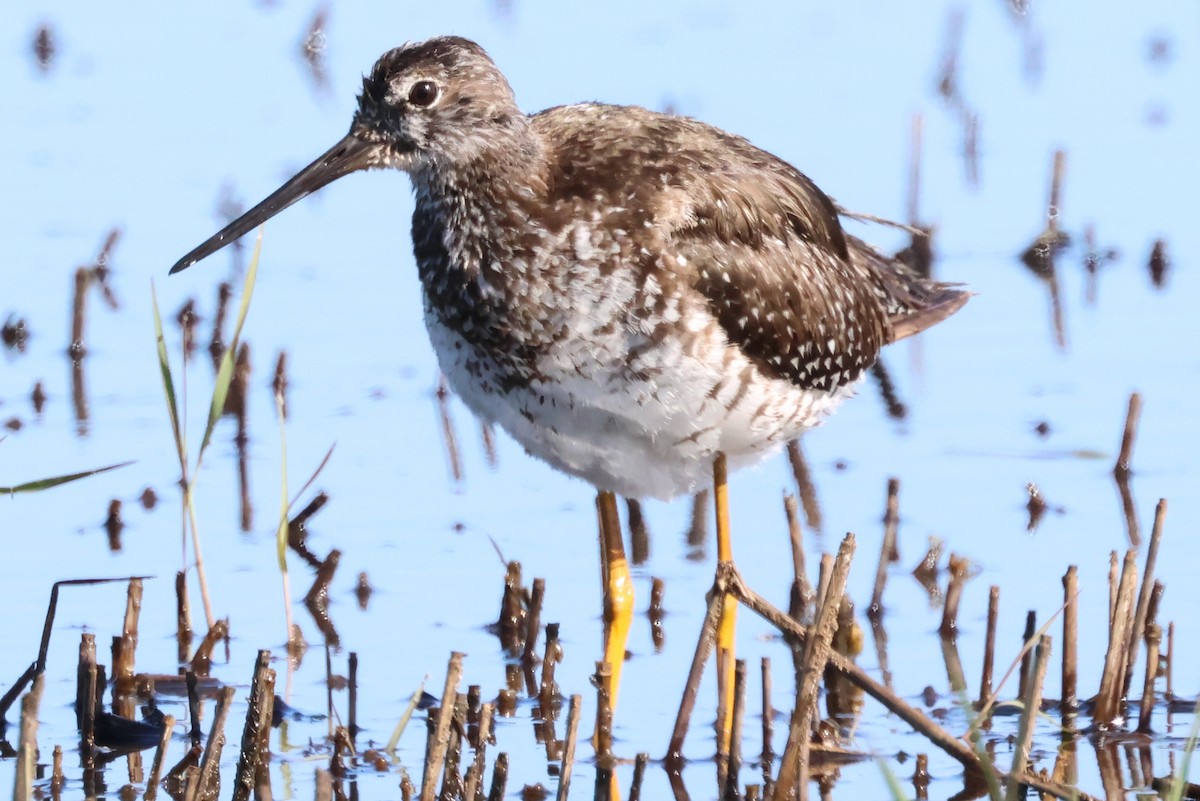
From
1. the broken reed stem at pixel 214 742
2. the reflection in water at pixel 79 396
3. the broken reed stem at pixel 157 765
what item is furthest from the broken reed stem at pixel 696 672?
the reflection in water at pixel 79 396

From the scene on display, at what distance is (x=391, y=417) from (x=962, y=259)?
3.44 metres

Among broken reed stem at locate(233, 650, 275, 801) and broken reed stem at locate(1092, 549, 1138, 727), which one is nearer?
broken reed stem at locate(233, 650, 275, 801)

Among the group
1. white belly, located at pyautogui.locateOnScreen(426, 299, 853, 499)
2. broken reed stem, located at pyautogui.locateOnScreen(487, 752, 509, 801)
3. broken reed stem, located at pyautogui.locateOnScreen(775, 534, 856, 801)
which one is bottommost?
broken reed stem, located at pyautogui.locateOnScreen(487, 752, 509, 801)

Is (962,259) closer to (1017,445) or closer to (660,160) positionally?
(1017,445)

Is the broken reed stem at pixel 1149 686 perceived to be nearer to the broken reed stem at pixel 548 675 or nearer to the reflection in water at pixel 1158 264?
the broken reed stem at pixel 548 675

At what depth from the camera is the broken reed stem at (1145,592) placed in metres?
7.04

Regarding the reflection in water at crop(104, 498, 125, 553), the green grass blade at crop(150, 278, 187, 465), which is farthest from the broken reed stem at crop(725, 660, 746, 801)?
the reflection in water at crop(104, 498, 125, 553)

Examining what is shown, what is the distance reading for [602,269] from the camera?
22.8 ft

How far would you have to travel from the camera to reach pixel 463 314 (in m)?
7.16

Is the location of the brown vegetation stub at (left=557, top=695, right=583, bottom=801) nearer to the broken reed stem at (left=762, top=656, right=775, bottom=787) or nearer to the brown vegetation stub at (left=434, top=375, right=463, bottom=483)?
the broken reed stem at (left=762, top=656, right=775, bottom=787)

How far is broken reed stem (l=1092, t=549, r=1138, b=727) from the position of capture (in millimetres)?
6848

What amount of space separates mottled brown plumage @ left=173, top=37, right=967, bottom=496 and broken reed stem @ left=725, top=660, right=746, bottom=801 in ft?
3.27

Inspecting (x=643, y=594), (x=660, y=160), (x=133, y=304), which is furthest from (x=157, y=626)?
(x=133, y=304)

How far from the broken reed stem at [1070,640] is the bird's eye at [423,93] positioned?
2511 millimetres
